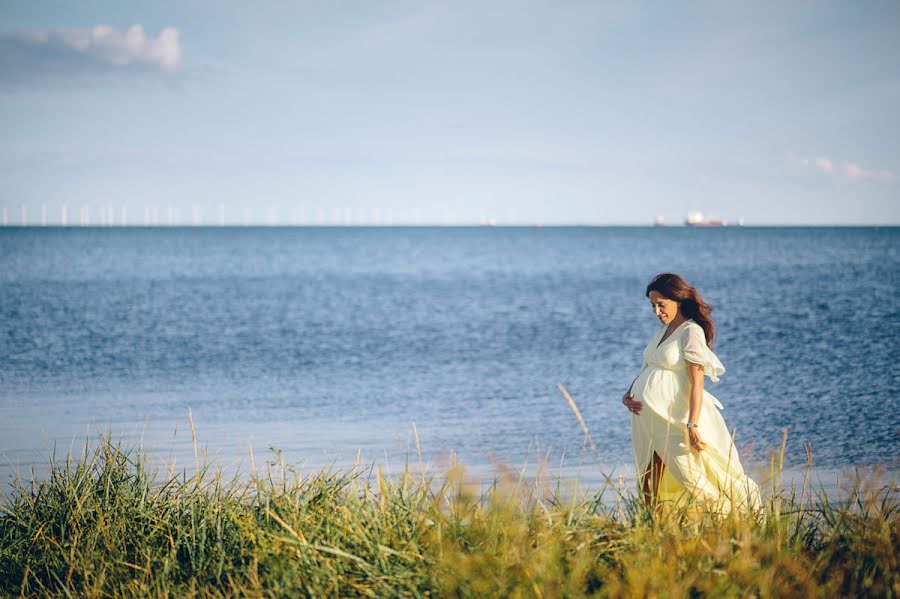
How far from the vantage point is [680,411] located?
613 centimetres

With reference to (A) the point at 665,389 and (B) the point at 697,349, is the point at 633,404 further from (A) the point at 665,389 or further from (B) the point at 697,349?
(B) the point at 697,349

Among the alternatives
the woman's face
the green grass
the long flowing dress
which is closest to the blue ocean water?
the green grass

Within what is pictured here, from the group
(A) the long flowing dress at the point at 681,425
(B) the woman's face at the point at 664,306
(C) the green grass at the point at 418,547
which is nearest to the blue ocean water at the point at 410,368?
(C) the green grass at the point at 418,547

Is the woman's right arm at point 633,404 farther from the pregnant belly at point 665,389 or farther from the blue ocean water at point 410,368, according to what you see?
the blue ocean water at point 410,368

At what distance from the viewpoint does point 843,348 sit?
917 inches

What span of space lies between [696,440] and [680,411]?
26 centimetres

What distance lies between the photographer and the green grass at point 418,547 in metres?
4.32

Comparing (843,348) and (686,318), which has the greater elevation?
(686,318)

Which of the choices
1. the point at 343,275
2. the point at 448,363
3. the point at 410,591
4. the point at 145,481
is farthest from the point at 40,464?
the point at 343,275

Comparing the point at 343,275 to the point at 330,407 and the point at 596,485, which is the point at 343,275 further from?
the point at 596,485

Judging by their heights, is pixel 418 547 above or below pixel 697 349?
below

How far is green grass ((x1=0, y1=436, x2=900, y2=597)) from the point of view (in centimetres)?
432

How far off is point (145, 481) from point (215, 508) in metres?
0.72

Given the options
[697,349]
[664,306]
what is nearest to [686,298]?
[664,306]
